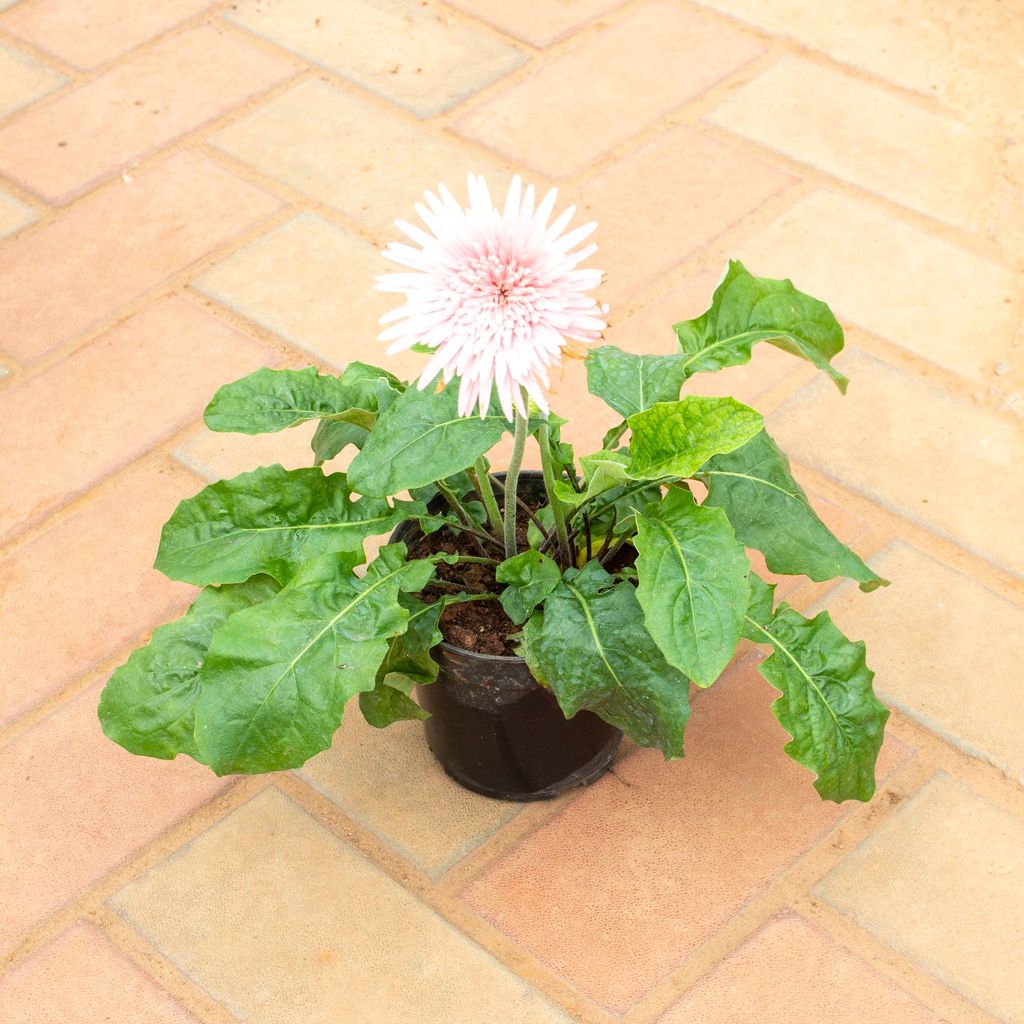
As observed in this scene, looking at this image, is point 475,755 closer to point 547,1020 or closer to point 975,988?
point 547,1020

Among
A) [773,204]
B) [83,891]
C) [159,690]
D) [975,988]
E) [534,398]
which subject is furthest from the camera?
[773,204]

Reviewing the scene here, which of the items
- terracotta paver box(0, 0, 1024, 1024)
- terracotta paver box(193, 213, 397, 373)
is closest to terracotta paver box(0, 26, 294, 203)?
terracotta paver box(0, 0, 1024, 1024)

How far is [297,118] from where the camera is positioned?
108 inches

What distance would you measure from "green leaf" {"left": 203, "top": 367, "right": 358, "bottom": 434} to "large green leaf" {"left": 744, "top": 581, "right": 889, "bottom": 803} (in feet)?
1.66

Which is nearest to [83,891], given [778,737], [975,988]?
[778,737]

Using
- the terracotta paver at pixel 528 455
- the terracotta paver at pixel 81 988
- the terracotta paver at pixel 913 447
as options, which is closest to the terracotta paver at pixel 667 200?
the terracotta paver at pixel 528 455

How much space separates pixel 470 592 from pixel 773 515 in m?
0.35

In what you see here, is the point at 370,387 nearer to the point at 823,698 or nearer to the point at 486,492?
the point at 486,492

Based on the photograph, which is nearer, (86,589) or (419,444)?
(419,444)

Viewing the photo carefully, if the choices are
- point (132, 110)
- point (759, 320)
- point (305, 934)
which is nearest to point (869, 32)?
point (132, 110)

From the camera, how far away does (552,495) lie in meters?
1.55

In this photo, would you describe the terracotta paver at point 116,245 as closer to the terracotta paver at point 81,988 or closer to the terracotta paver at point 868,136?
the terracotta paver at point 868,136

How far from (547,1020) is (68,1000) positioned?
0.54 meters

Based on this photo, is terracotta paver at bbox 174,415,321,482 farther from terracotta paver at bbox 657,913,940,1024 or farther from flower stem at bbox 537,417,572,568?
terracotta paver at bbox 657,913,940,1024
